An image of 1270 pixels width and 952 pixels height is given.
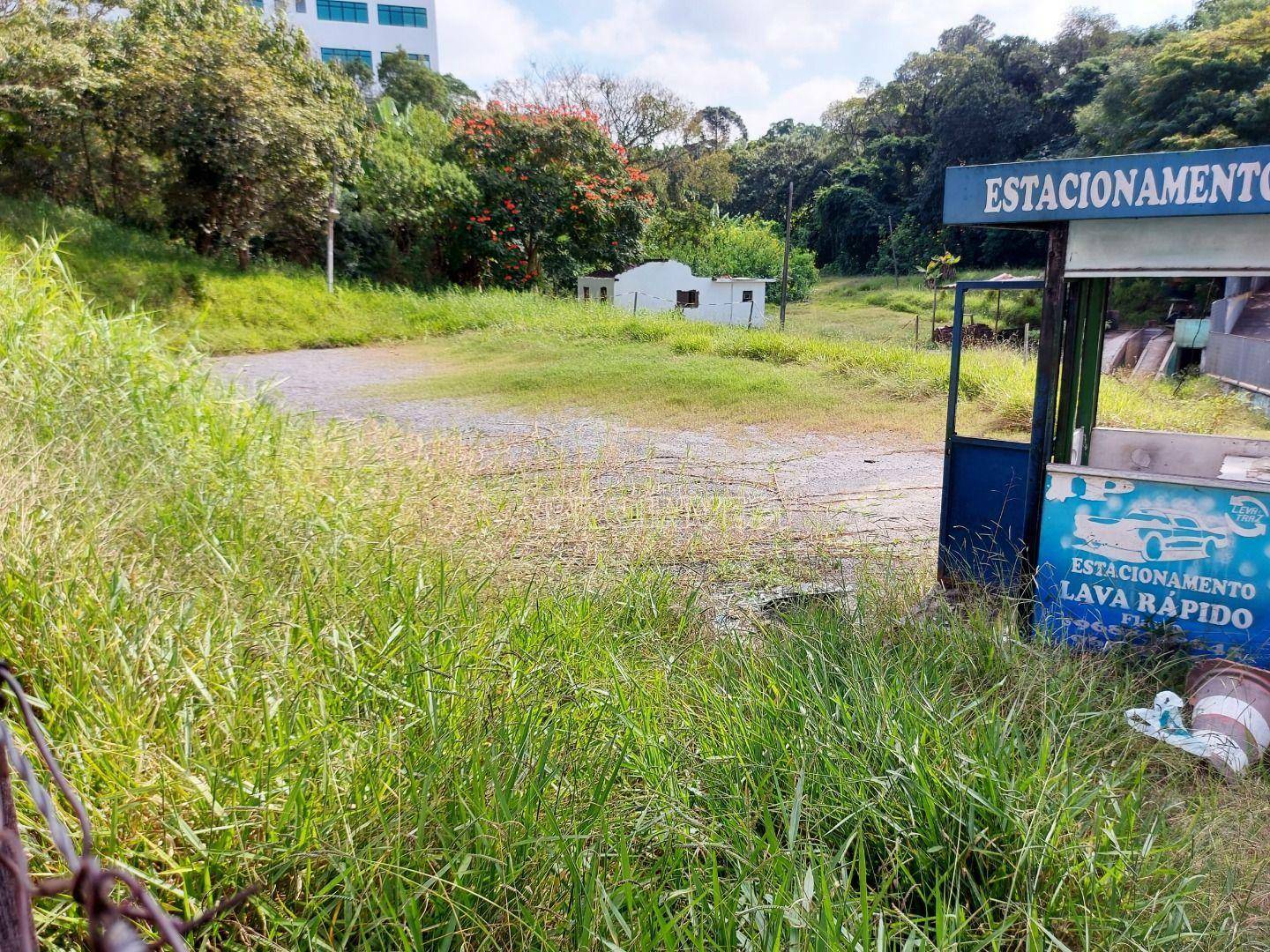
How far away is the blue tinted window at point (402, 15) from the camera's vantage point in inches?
1944

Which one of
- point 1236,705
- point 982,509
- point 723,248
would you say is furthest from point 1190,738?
point 723,248

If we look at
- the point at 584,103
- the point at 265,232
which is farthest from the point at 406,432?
the point at 584,103

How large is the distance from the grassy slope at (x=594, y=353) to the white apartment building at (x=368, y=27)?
1279 inches

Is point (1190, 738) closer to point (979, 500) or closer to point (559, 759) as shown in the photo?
point (979, 500)

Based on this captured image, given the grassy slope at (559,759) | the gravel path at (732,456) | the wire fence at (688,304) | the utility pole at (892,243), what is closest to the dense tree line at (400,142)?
the wire fence at (688,304)

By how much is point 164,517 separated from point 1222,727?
13.8ft

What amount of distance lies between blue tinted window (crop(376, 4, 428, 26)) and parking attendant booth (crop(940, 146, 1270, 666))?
52.7 m

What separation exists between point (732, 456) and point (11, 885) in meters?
8.41

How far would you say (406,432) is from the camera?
28.0 ft

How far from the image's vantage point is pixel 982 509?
197 inches

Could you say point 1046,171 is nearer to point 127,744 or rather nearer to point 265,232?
point 127,744

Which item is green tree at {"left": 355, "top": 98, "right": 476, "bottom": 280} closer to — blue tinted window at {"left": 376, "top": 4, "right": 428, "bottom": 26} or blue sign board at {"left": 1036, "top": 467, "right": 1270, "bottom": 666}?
blue sign board at {"left": 1036, "top": 467, "right": 1270, "bottom": 666}

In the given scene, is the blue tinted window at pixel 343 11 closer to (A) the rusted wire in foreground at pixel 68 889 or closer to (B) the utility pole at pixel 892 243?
(B) the utility pole at pixel 892 243

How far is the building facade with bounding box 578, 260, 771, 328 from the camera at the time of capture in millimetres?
26641
